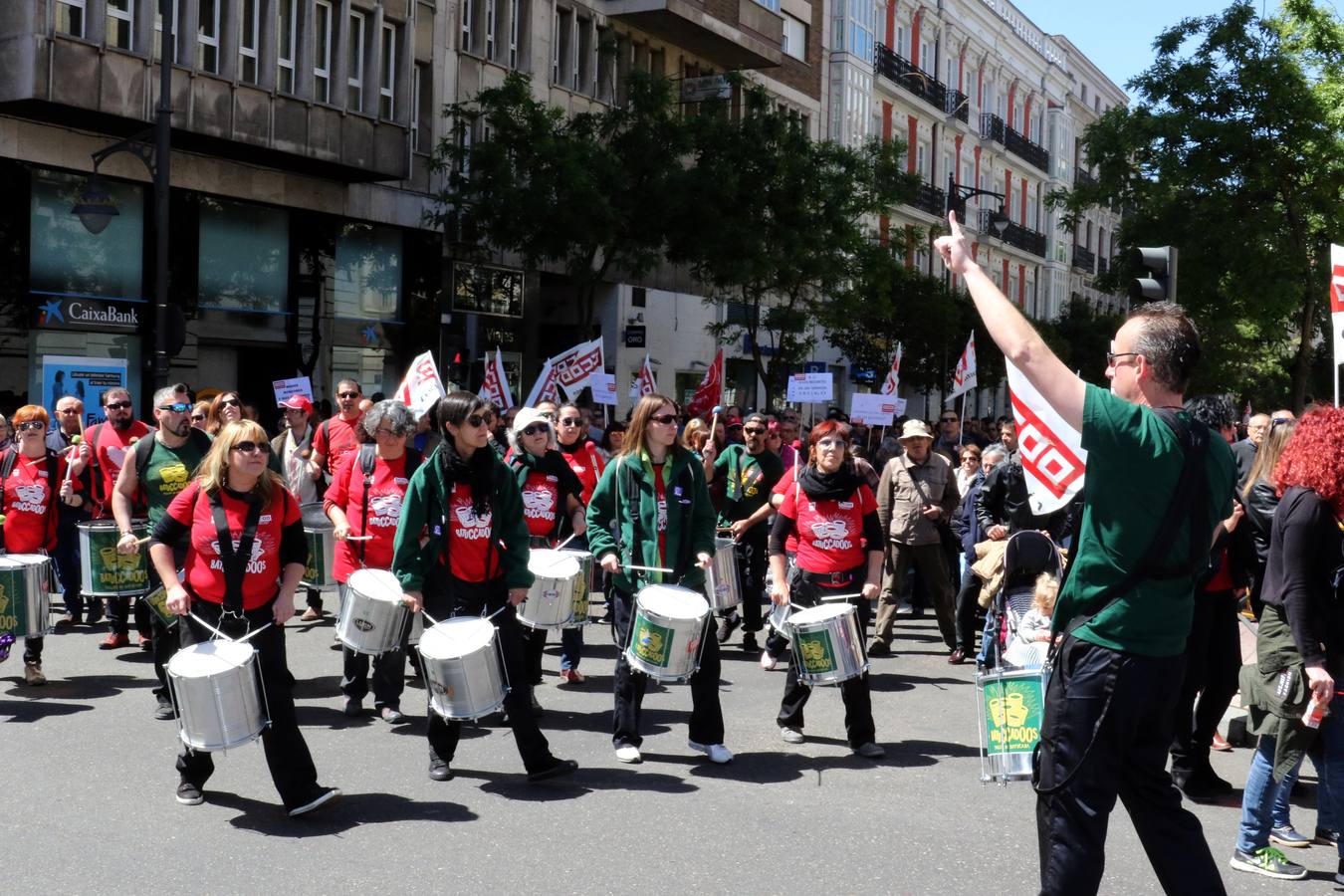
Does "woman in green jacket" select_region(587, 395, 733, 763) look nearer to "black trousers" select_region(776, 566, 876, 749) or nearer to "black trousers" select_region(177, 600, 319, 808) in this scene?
"black trousers" select_region(776, 566, 876, 749)

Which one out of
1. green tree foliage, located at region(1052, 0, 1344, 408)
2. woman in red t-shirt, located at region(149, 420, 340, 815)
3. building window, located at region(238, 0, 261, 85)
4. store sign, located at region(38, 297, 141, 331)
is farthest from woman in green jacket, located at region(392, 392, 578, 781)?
green tree foliage, located at region(1052, 0, 1344, 408)

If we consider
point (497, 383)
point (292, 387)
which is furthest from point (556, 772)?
point (497, 383)

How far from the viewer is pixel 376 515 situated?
348 inches

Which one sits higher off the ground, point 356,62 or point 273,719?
point 356,62

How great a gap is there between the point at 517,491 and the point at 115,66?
562 inches

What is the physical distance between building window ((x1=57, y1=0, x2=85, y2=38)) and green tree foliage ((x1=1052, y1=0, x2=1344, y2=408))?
18.5 meters

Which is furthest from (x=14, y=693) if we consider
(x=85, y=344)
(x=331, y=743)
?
(x=85, y=344)

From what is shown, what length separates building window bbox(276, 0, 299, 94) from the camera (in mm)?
22344

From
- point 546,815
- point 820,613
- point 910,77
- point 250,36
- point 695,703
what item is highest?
point 910,77

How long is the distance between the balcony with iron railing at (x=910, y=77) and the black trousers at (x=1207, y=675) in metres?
39.4

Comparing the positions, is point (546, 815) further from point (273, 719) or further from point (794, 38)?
point (794, 38)

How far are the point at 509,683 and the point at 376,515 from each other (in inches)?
91.0

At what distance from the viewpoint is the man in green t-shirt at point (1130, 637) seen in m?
4.05

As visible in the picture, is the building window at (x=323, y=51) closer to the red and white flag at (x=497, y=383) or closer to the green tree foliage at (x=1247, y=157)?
the red and white flag at (x=497, y=383)
